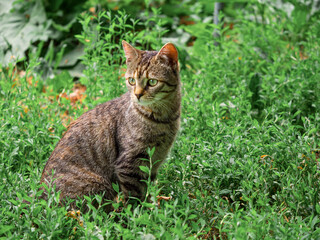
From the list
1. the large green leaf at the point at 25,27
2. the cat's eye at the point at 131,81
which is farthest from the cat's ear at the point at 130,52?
the large green leaf at the point at 25,27

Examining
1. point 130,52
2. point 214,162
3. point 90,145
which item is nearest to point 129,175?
point 90,145

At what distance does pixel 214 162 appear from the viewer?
3.40 metres

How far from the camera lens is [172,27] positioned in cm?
676

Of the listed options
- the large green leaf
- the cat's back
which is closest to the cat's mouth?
the cat's back

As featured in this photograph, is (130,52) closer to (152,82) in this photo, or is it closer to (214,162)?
(152,82)

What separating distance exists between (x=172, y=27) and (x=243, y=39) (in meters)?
1.47

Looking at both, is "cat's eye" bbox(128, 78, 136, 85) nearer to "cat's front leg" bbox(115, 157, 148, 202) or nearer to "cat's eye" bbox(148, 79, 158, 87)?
"cat's eye" bbox(148, 79, 158, 87)

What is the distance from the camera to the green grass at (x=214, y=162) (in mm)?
2629

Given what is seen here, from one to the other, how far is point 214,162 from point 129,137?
0.73 m

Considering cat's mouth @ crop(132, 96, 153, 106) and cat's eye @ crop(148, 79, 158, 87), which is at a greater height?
cat's eye @ crop(148, 79, 158, 87)

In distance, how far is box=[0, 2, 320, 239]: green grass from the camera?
2.63 meters

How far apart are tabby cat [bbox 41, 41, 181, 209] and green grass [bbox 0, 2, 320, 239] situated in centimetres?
20

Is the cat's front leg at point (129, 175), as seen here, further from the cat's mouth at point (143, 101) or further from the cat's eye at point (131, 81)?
the cat's eye at point (131, 81)

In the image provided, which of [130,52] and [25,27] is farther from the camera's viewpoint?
[25,27]
